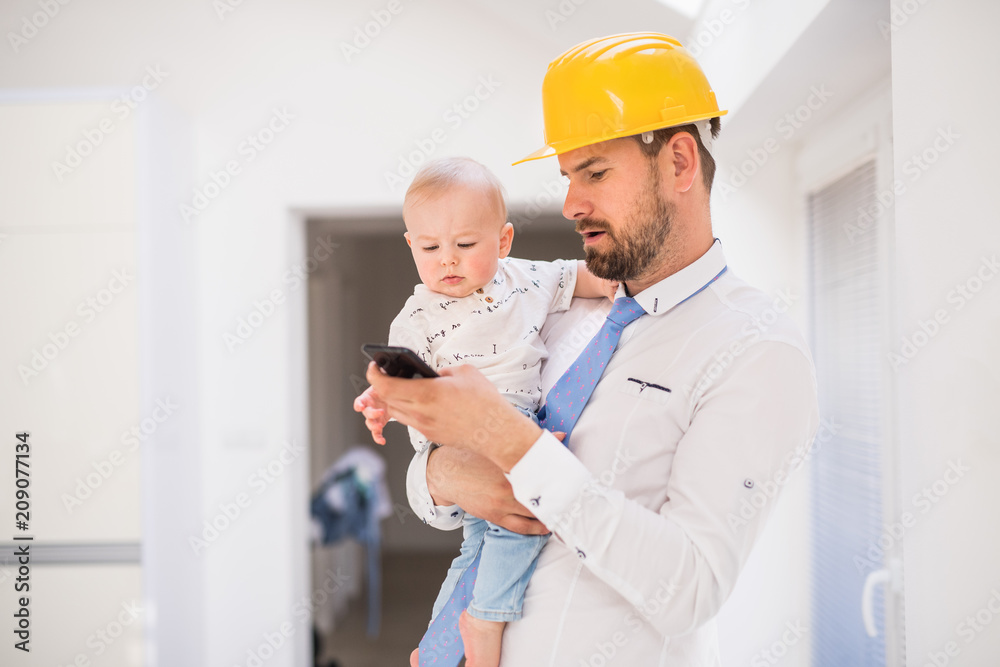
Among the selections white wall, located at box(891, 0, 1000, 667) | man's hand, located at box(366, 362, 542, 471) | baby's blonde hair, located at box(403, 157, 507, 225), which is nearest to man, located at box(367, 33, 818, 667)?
man's hand, located at box(366, 362, 542, 471)

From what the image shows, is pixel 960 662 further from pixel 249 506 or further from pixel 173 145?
pixel 173 145

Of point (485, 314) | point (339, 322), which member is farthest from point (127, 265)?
point (339, 322)

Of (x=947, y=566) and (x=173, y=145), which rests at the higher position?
(x=173, y=145)

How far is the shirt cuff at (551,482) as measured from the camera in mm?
881

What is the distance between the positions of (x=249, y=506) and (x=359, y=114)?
5.64 ft

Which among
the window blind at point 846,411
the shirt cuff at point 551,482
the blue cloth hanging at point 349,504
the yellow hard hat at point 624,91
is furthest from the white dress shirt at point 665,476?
the blue cloth hanging at point 349,504

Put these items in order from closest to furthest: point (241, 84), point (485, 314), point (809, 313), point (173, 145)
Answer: point (485, 314) < point (809, 313) < point (173, 145) < point (241, 84)

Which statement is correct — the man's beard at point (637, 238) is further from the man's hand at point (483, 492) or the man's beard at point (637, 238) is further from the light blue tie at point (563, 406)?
the man's hand at point (483, 492)

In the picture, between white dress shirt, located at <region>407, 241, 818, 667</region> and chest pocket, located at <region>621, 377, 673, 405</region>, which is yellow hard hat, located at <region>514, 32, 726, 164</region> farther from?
chest pocket, located at <region>621, 377, 673, 405</region>

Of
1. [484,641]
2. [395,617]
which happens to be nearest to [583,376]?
[484,641]

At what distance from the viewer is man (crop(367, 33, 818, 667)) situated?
34.8 inches

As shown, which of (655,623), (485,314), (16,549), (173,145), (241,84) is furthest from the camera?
(241,84)

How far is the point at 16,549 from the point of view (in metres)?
2.71

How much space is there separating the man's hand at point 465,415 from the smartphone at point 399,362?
0.01 meters
